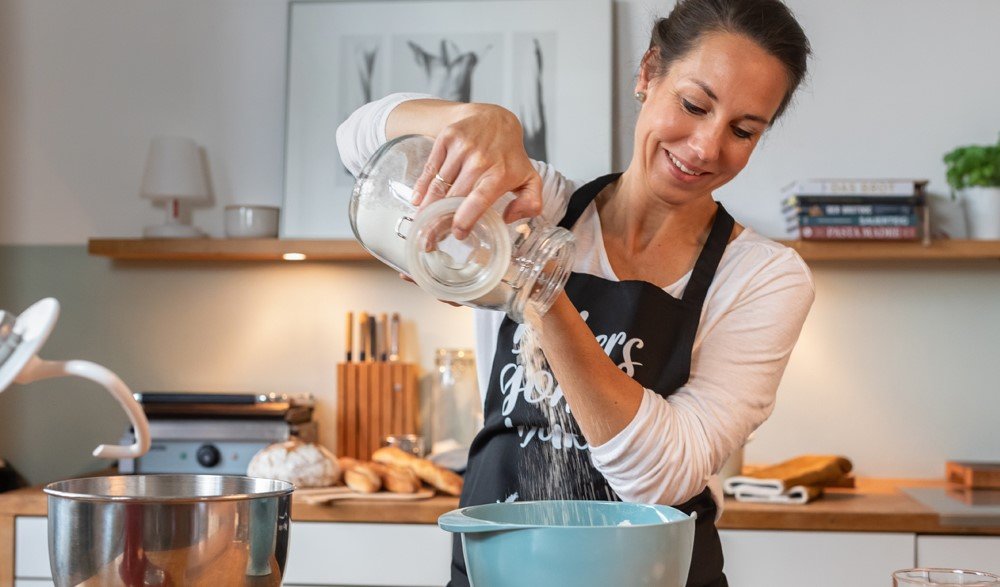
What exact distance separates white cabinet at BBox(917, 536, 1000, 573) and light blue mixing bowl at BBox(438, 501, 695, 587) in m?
1.70

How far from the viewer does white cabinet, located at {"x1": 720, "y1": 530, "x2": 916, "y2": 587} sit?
230cm

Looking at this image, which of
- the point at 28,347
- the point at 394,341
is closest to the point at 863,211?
the point at 394,341

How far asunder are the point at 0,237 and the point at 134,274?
1.26 ft

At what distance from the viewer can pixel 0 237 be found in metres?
3.03

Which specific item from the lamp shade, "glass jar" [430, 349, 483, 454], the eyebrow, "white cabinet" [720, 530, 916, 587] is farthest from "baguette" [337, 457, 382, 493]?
the eyebrow

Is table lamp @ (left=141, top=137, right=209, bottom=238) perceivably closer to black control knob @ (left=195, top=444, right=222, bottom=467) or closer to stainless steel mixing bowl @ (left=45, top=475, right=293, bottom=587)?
black control knob @ (left=195, top=444, right=222, bottom=467)

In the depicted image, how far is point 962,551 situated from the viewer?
227 centimetres

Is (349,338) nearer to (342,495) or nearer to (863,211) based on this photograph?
(342,495)

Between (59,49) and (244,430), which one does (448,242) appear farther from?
(59,49)

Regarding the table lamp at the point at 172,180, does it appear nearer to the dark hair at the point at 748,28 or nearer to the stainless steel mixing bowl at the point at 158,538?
the dark hair at the point at 748,28

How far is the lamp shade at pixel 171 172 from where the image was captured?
2881mm

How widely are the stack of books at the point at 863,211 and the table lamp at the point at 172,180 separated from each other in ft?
5.03

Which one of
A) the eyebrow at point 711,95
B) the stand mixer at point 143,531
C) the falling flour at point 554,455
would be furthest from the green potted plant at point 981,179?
the stand mixer at point 143,531

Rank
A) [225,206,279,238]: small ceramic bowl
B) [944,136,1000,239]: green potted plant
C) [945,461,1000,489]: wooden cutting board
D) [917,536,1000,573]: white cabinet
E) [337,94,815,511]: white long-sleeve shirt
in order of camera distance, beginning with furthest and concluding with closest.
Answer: [225,206,279,238]: small ceramic bowl
[944,136,1000,239]: green potted plant
[945,461,1000,489]: wooden cutting board
[917,536,1000,573]: white cabinet
[337,94,815,511]: white long-sleeve shirt
